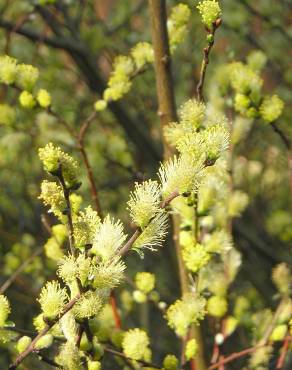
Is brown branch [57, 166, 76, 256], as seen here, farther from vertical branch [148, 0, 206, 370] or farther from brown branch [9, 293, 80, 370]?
vertical branch [148, 0, 206, 370]

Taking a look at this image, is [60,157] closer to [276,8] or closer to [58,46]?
[58,46]

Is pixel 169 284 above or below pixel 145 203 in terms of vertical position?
above

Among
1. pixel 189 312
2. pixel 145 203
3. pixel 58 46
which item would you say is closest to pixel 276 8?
pixel 58 46

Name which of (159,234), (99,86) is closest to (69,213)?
(159,234)

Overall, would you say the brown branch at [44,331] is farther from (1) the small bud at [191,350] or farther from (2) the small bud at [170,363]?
(1) the small bud at [191,350]

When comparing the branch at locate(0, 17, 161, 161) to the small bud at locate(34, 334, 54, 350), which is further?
the branch at locate(0, 17, 161, 161)

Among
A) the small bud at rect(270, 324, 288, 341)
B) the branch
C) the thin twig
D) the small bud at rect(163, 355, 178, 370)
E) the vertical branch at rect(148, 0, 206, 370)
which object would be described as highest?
the branch

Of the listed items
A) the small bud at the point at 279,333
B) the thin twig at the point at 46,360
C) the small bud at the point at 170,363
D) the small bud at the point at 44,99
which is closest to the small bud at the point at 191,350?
the small bud at the point at 170,363

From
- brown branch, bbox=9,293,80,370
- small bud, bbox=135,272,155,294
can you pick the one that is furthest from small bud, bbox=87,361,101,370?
small bud, bbox=135,272,155,294
